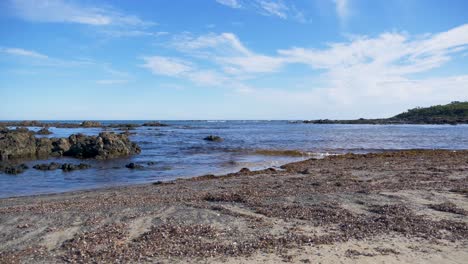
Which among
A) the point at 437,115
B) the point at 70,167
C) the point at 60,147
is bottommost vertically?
the point at 70,167

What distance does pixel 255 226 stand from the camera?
8867 mm

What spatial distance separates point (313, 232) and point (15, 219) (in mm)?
7876

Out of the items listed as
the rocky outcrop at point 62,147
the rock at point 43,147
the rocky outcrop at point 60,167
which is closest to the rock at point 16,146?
the rocky outcrop at point 62,147

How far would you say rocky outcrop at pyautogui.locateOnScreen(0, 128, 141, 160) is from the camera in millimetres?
31062

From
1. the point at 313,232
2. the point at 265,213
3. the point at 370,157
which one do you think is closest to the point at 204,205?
the point at 265,213

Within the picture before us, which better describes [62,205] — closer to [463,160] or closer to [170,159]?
[170,159]

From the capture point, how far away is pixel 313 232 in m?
8.32

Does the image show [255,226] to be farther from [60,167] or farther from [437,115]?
[437,115]

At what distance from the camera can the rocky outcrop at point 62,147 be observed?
31062 millimetres

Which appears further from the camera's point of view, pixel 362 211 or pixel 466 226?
pixel 362 211

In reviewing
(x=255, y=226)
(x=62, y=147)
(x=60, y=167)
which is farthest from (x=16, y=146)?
(x=255, y=226)

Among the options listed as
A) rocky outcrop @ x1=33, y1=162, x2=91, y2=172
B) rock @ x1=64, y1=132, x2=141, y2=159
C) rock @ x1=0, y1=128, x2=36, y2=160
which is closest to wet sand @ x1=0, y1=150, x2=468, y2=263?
rocky outcrop @ x1=33, y1=162, x2=91, y2=172

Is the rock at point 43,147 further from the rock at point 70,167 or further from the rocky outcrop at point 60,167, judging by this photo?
the rock at point 70,167

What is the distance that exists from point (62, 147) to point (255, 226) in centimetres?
2946
